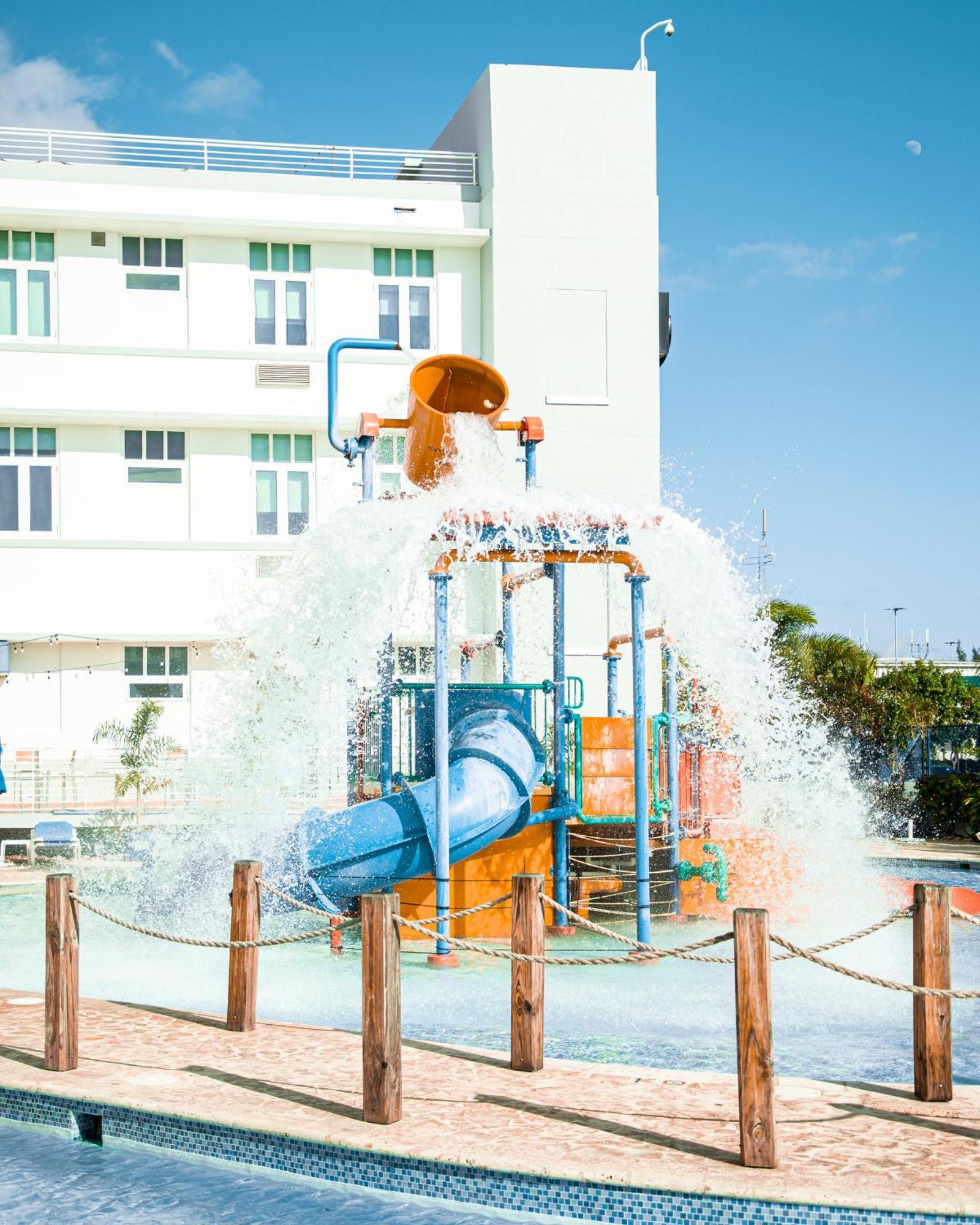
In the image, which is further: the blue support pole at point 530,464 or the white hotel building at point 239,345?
the white hotel building at point 239,345

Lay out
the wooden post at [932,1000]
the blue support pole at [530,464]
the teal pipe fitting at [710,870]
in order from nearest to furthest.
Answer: the wooden post at [932,1000] → the teal pipe fitting at [710,870] → the blue support pole at [530,464]

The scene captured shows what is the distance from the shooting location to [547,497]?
10.7 m

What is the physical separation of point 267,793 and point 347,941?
149 cm

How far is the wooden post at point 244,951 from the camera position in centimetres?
780

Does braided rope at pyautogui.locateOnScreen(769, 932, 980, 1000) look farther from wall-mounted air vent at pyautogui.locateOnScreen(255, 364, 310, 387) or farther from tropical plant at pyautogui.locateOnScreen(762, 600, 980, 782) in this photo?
wall-mounted air vent at pyautogui.locateOnScreen(255, 364, 310, 387)

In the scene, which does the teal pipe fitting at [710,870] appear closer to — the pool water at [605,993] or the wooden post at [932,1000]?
the pool water at [605,993]

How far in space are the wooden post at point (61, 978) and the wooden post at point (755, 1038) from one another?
3.44 meters

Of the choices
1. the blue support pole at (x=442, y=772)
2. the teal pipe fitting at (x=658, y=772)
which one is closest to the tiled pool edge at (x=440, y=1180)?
the blue support pole at (x=442, y=772)

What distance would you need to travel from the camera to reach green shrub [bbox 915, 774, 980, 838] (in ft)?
66.0

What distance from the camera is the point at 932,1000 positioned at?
6348 millimetres

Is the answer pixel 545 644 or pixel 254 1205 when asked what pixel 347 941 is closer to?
pixel 254 1205

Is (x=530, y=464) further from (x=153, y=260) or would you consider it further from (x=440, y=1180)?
(x=153, y=260)

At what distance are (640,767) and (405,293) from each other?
55.8 feet

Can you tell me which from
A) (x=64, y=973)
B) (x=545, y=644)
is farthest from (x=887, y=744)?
(x=64, y=973)
